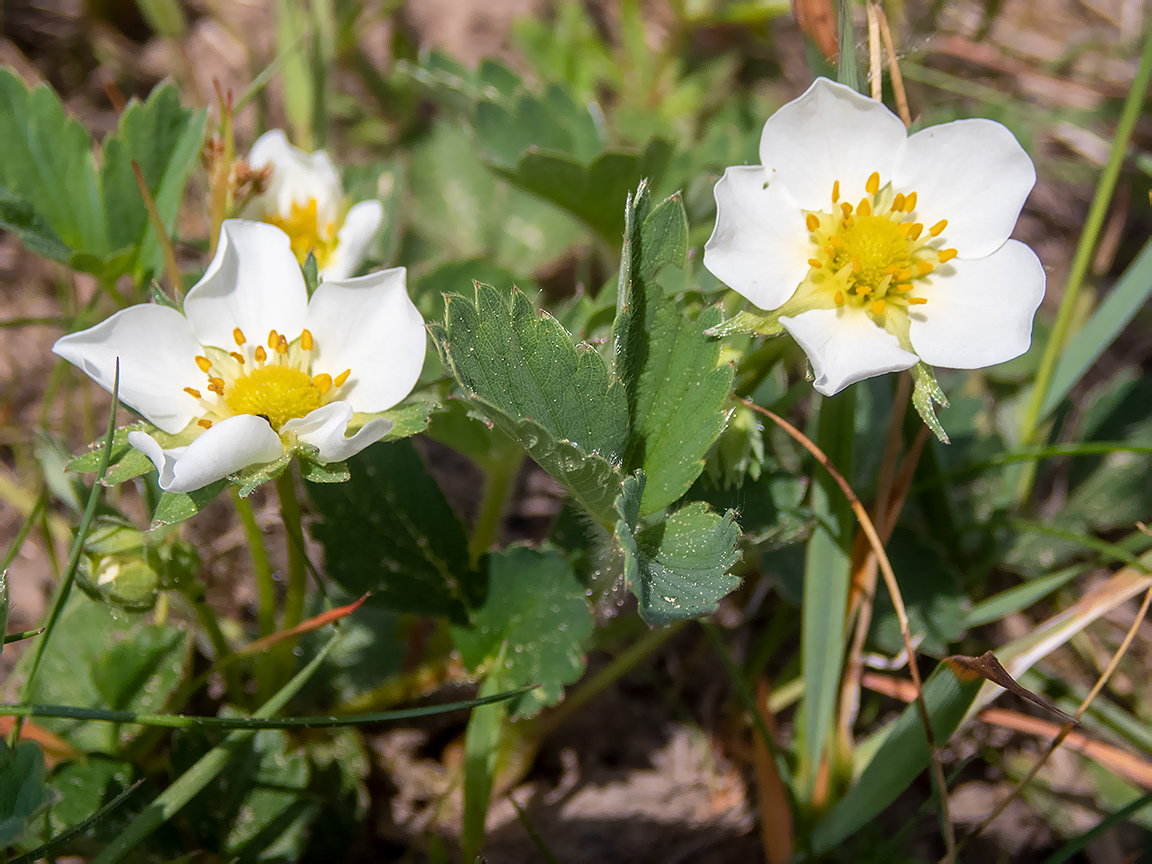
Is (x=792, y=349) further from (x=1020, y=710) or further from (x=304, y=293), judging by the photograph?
(x=1020, y=710)

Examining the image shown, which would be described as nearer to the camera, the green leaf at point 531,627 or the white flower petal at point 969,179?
the white flower petal at point 969,179

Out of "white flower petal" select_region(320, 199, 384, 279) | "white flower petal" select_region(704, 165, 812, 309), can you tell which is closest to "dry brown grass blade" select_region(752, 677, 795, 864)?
"white flower petal" select_region(704, 165, 812, 309)

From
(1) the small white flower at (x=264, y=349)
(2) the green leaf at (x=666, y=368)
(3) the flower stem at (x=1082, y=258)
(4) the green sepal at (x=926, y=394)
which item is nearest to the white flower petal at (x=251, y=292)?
(1) the small white flower at (x=264, y=349)

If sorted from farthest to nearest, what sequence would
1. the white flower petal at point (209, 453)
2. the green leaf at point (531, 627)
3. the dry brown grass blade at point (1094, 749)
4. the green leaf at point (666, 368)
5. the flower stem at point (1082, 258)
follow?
the flower stem at point (1082, 258) < the dry brown grass blade at point (1094, 749) < the green leaf at point (531, 627) < the green leaf at point (666, 368) < the white flower petal at point (209, 453)

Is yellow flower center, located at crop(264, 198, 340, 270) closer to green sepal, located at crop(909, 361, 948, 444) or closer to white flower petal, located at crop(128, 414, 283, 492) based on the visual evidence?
white flower petal, located at crop(128, 414, 283, 492)

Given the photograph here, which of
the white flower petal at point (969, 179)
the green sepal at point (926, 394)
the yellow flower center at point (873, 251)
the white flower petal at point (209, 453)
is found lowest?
the white flower petal at point (209, 453)

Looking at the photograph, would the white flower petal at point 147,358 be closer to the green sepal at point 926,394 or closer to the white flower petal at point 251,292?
the white flower petal at point 251,292
